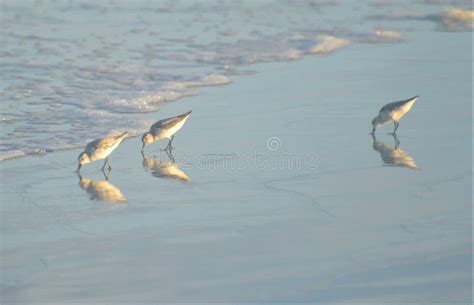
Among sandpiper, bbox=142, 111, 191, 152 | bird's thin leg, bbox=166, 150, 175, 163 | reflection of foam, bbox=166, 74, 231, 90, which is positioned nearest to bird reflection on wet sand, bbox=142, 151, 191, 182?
bird's thin leg, bbox=166, 150, 175, 163

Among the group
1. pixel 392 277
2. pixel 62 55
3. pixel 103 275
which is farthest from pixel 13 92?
pixel 392 277

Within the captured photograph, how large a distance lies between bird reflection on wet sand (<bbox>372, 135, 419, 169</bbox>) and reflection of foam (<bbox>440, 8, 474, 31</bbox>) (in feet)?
26.7

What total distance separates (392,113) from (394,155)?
1039 mm

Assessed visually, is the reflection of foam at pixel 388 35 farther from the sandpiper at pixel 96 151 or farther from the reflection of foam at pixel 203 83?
the sandpiper at pixel 96 151

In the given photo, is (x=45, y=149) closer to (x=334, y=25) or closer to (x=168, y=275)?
(x=168, y=275)

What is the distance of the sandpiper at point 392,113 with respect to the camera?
1082 cm

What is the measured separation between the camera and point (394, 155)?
32.6 ft

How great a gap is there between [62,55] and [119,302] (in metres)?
10.5

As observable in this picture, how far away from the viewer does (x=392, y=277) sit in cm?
646

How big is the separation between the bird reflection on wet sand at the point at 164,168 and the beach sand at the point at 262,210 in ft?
0.13

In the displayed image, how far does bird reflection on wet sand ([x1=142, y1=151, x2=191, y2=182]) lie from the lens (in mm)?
9391

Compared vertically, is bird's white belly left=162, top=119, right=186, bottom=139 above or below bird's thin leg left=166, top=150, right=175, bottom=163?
above

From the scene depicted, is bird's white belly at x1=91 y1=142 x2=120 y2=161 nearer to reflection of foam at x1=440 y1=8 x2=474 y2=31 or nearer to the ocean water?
the ocean water

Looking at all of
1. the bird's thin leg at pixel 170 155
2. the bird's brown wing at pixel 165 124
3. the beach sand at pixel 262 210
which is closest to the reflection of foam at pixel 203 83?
the beach sand at pixel 262 210
